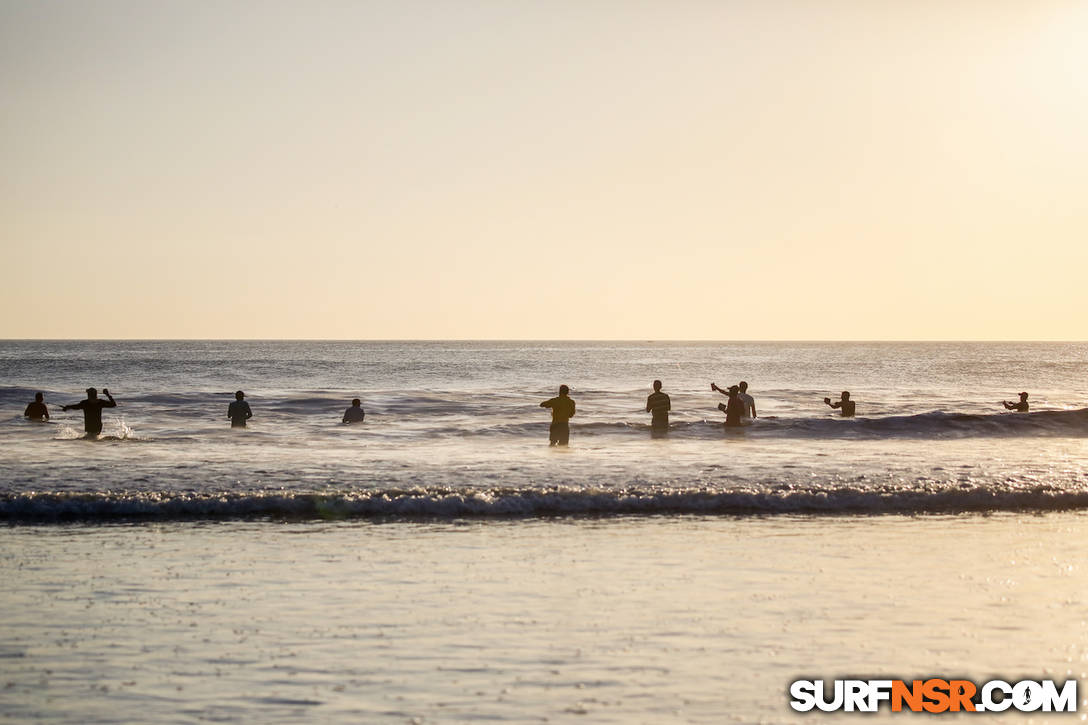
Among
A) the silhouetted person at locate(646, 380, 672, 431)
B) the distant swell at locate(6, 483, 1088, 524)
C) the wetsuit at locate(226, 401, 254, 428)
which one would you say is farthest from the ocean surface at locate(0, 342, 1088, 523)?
the wetsuit at locate(226, 401, 254, 428)

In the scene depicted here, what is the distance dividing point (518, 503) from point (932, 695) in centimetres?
896

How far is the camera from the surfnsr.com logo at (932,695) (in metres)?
6.89

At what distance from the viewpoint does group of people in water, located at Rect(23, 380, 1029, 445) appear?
2506cm

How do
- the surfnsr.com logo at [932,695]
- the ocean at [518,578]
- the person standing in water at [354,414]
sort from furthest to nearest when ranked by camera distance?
1. the person standing in water at [354,414]
2. the ocean at [518,578]
3. the surfnsr.com logo at [932,695]

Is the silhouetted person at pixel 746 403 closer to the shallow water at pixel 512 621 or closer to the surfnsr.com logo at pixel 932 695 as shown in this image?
the shallow water at pixel 512 621

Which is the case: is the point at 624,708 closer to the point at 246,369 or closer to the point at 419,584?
the point at 419,584

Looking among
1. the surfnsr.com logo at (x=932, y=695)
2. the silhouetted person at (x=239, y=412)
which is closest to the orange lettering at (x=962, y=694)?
the surfnsr.com logo at (x=932, y=695)

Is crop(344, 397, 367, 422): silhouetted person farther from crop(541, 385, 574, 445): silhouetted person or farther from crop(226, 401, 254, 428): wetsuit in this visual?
crop(541, 385, 574, 445): silhouetted person

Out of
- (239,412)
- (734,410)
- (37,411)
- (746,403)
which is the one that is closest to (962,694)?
(734,410)

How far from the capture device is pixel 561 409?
984 inches

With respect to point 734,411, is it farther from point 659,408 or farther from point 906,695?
point 906,695

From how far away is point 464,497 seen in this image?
15578mm

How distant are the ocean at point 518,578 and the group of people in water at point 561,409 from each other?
2.00m

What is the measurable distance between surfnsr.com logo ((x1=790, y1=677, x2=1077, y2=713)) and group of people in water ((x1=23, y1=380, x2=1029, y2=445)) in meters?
17.3
